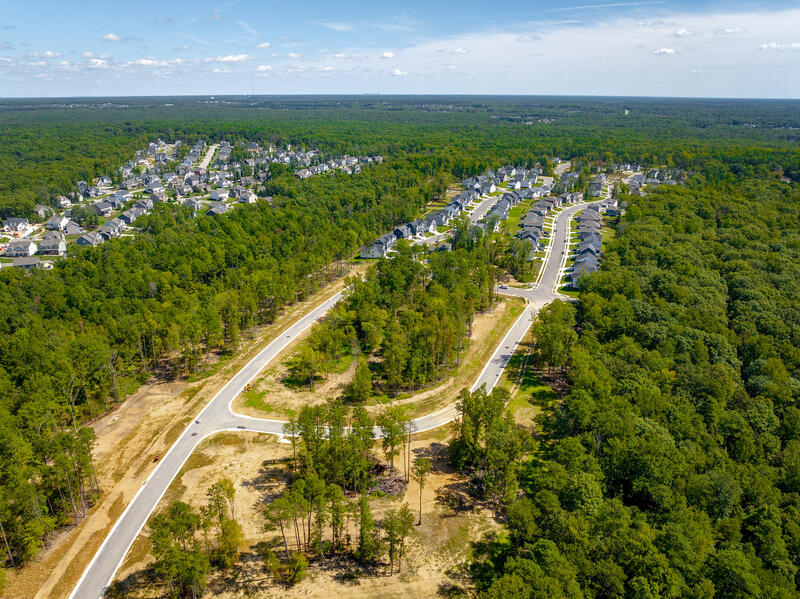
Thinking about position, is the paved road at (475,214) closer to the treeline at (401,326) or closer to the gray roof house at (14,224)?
the treeline at (401,326)

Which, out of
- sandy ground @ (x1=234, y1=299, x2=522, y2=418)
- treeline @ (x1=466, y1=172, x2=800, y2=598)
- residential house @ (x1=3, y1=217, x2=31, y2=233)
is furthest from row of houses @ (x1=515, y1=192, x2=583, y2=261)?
residential house @ (x1=3, y1=217, x2=31, y2=233)

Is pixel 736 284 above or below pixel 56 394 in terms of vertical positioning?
above

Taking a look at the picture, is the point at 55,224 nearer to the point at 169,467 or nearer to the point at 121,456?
the point at 121,456

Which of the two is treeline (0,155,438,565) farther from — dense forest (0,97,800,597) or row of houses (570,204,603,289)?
row of houses (570,204,603,289)

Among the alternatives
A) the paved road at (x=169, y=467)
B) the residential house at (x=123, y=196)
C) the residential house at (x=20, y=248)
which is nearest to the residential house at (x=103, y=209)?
the residential house at (x=123, y=196)

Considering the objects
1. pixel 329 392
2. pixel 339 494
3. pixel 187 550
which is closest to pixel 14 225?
pixel 329 392

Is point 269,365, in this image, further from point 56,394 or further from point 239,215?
point 239,215

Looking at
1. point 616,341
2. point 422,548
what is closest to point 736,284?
point 616,341
